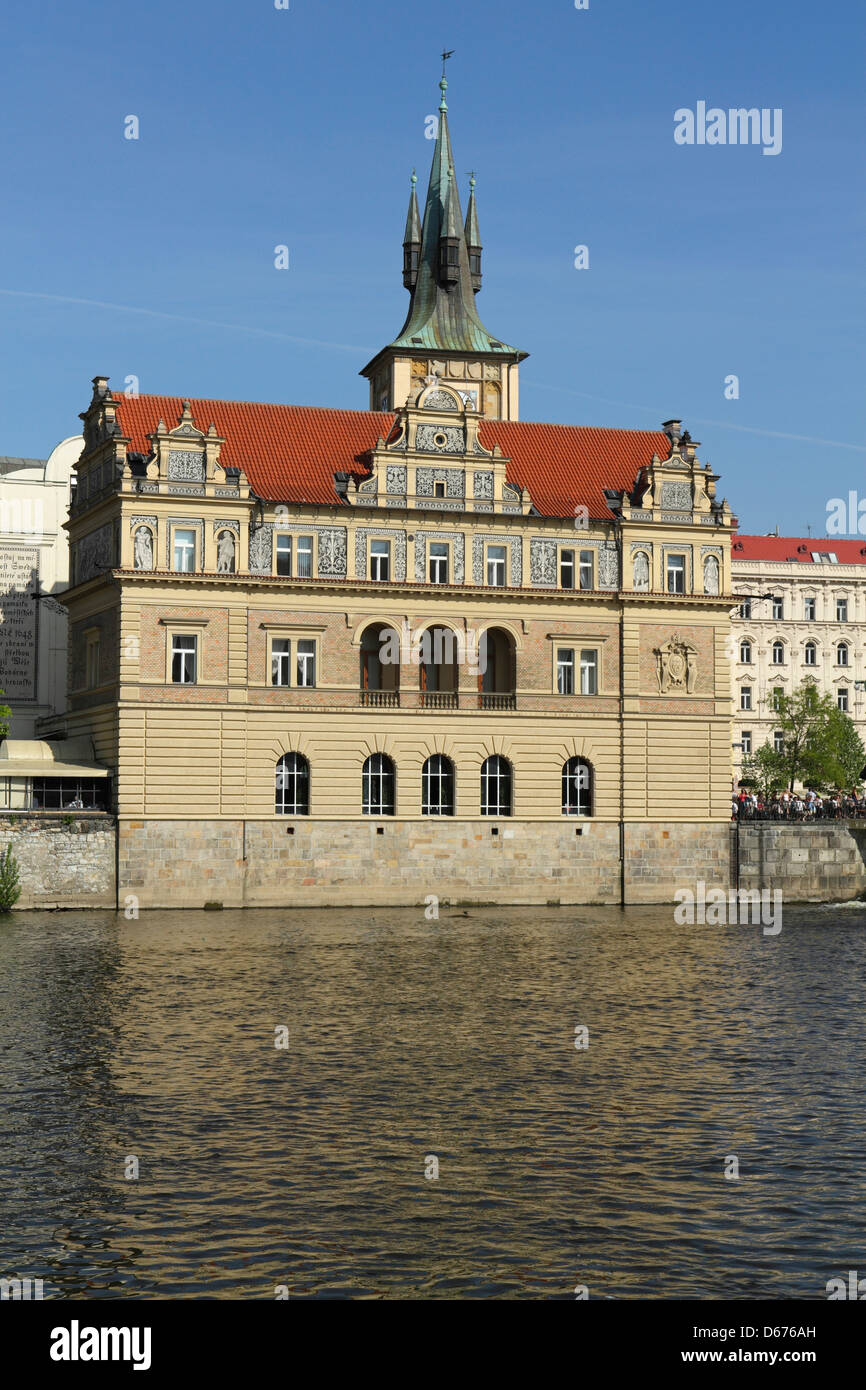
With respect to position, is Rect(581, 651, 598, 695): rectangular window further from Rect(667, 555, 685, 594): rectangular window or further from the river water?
the river water

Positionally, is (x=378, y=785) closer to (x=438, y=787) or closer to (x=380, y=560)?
(x=438, y=787)

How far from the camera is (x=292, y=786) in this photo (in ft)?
237

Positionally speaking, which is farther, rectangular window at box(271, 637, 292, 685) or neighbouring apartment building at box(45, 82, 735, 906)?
rectangular window at box(271, 637, 292, 685)

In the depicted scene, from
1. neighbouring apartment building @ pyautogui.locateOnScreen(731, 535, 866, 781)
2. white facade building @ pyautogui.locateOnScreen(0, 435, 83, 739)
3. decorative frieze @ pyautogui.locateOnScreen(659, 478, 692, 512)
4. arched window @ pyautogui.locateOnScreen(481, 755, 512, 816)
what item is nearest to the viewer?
arched window @ pyautogui.locateOnScreen(481, 755, 512, 816)

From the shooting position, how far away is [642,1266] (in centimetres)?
1748

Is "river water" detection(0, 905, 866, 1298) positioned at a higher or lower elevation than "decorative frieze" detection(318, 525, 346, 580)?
lower

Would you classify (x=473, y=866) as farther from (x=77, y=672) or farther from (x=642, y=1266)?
(x=642, y=1266)

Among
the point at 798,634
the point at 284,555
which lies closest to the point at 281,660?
the point at 284,555

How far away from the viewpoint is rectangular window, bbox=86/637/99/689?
7400 centimetres

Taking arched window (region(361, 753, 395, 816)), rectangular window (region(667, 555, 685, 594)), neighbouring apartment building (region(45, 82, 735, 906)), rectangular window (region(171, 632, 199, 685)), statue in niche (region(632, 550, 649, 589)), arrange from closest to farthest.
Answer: neighbouring apartment building (region(45, 82, 735, 906)) → rectangular window (region(171, 632, 199, 685)) → arched window (region(361, 753, 395, 816)) → statue in niche (region(632, 550, 649, 589)) → rectangular window (region(667, 555, 685, 594))

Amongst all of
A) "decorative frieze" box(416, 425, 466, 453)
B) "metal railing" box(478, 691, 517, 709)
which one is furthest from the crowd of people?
"decorative frieze" box(416, 425, 466, 453)

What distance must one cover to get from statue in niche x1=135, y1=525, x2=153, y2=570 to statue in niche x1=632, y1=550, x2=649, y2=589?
73.3ft
